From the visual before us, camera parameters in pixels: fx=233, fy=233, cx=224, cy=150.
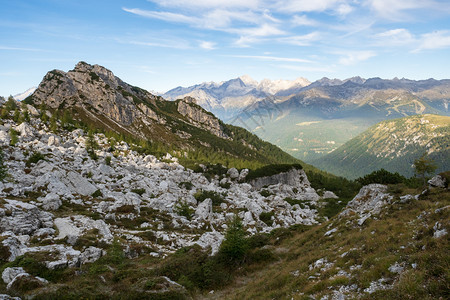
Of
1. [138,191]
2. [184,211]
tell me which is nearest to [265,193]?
[184,211]

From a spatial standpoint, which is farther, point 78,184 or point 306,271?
point 78,184

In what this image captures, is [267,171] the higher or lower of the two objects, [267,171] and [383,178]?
the lower

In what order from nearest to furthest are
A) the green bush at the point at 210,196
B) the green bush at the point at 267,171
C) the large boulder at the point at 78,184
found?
1. the large boulder at the point at 78,184
2. the green bush at the point at 210,196
3. the green bush at the point at 267,171

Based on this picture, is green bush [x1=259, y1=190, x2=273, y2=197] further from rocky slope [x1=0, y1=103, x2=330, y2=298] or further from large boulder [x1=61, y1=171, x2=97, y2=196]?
large boulder [x1=61, y1=171, x2=97, y2=196]

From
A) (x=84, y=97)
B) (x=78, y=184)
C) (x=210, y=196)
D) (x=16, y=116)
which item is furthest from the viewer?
(x=84, y=97)

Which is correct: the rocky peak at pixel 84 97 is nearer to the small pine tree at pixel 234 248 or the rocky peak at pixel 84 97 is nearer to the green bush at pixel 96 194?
the green bush at pixel 96 194

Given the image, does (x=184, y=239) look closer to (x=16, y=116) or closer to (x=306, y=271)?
(x=306, y=271)

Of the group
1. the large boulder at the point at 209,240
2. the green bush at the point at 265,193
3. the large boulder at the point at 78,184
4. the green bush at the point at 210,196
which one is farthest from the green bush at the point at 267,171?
the large boulder at the point at 209,240

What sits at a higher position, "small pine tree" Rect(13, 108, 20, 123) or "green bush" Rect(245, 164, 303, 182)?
"small pine tree" Rect(13, 108, 20, 123)

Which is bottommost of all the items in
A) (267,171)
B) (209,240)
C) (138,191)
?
(267,171)

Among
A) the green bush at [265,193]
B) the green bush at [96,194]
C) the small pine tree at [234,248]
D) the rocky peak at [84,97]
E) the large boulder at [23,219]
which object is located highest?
the rocky peak at [84,97]

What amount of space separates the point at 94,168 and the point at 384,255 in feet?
256

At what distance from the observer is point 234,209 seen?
69875 mm

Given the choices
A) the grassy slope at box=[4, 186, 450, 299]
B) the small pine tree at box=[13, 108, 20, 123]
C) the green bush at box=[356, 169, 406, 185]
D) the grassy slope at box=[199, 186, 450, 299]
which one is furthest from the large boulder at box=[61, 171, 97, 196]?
the green bush at box=[356, 169, 406, 185]
